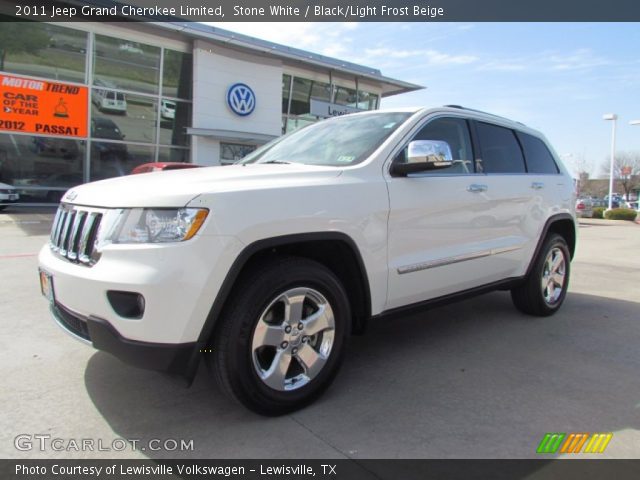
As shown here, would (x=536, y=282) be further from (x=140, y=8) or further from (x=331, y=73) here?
(x=331, y=73)

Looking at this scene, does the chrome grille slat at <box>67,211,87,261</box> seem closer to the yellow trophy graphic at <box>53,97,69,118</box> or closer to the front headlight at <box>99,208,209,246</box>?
the front headlight at <box>99,208,209,246</box>

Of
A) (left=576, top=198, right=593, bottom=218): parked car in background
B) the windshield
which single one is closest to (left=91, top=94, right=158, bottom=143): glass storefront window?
the windshield

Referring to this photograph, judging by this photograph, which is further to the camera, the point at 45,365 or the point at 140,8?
the point at 140,8

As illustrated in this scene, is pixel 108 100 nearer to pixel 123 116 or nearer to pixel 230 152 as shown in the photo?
pixel 123 116

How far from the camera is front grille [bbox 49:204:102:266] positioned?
262 cm

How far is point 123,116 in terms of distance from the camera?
58.7ft

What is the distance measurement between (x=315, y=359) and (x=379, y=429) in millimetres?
519

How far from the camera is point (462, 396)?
123 inches

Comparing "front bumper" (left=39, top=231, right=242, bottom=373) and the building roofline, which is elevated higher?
the building roofline

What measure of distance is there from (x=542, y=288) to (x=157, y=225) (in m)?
3.88

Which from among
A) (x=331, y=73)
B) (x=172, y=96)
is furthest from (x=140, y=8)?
(x=331, y=73)

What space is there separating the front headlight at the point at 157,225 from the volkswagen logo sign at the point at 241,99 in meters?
17.7

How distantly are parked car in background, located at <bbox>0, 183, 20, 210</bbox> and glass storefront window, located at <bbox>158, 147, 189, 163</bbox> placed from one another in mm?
5118

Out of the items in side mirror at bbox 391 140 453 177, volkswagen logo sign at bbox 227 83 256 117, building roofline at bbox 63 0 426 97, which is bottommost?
side mirror at bbox 391 140 453 177
